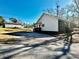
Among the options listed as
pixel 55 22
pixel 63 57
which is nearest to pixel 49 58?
pixel 63 57

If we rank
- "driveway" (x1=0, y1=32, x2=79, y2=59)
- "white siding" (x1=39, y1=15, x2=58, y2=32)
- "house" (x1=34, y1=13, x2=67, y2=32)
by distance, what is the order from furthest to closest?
"white siding" (x1=39, y1=15, x2=58, y2=32) → "house" (x1=34, y1=13, x2=67, y2=32) → "driveway" (x1=0, y1=32, x2=79, y2=59)

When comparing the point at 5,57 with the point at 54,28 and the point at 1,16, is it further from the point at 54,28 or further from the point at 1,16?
the point at 1,16

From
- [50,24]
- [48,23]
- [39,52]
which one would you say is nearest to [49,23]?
[48,23]

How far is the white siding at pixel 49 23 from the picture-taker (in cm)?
2716

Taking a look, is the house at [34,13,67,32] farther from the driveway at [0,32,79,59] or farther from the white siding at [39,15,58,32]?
the driveway at [0,32,79,59]

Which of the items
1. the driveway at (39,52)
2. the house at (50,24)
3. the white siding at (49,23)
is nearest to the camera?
the driveway at (39,52)

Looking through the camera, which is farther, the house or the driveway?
the house

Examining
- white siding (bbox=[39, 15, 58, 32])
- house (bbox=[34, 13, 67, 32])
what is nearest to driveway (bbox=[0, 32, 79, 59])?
house (bbox=[34, 13, 67, 32])

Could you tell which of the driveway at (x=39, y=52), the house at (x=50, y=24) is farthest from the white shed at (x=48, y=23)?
the driveway at (x=39, y=52)

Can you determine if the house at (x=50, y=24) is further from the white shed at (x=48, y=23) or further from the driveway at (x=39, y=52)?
the driveway at (x=39, y=52)

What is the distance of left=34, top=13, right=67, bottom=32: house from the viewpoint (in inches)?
1062

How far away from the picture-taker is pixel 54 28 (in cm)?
2742

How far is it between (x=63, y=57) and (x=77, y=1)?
2974 cm

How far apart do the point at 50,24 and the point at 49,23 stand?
0.38m
